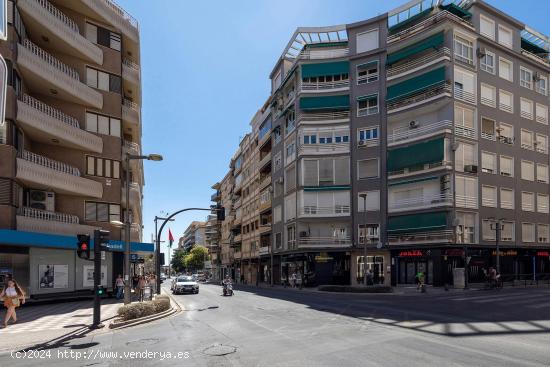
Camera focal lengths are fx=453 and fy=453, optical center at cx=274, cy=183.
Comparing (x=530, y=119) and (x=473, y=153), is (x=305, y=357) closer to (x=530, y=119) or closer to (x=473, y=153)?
(x=473, y=153)

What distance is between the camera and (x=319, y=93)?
4503 centimetres

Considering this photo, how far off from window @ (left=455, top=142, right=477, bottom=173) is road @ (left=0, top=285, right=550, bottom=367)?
852 inches

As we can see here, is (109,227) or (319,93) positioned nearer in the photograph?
(109,227)

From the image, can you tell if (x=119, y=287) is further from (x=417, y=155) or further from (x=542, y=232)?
(x=542, y=232)

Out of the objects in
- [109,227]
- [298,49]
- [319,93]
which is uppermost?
[298,49]

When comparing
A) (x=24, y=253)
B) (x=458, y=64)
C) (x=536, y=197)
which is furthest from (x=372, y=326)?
(x=536, y=197)

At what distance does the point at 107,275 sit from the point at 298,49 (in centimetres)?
3140

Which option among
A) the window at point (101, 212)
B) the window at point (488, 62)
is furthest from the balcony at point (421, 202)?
the window at point (101, 212)

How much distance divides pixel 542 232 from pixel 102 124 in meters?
40.3

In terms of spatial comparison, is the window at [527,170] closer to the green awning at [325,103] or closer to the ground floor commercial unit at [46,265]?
the green awning at [325,103]

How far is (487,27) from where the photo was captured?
41.2 metres

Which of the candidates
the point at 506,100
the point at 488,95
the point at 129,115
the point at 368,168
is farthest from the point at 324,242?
the point at 506,100

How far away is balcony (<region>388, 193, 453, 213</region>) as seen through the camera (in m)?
36.9

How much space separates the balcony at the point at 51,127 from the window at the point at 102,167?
0.78 meters
